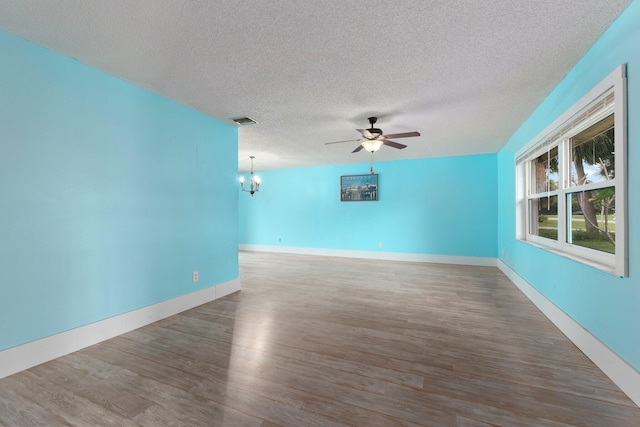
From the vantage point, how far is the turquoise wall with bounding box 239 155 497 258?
19.0 ft

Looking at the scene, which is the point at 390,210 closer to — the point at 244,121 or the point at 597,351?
the point at 244,121

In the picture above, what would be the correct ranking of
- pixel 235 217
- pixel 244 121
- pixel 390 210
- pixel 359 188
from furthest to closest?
pixel 359 188 < pixel 390 210 < pixel 235 217 < pixel 244 121

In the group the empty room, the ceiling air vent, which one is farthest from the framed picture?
the ceiling air vent

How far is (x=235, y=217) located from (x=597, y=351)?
3.97 meters

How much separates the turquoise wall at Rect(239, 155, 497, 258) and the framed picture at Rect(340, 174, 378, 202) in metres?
0.14

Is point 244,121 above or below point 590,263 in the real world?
above

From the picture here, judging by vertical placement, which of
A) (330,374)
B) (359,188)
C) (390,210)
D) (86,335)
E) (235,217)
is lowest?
(330,374)

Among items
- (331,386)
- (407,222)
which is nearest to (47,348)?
(331,386)

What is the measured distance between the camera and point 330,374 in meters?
1.89

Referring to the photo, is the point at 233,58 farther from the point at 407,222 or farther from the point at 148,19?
the point at 407,222

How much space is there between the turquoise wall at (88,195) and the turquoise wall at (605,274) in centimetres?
384

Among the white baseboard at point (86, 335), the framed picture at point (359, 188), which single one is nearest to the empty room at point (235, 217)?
the white baseboard at point (86, 335)

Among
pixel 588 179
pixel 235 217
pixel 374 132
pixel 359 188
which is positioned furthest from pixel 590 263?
pixel 359 188

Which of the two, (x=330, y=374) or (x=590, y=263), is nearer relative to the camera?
(x=330, y=374)
